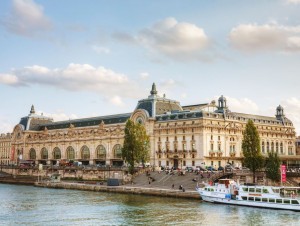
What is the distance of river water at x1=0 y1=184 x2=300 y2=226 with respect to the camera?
70.4 meters

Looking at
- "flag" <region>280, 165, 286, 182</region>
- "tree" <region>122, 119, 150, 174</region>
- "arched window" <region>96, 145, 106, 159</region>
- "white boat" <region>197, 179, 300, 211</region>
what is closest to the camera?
"white boat" <region>197, 179, 300, 211</region>

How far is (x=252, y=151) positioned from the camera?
111312mm

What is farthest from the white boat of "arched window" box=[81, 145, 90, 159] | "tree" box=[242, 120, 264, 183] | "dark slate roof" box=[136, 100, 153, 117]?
"arched window" box=[81, 145, 90, 159]

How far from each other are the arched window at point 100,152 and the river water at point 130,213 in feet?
287

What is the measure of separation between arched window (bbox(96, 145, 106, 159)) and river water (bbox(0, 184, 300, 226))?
87.5 m

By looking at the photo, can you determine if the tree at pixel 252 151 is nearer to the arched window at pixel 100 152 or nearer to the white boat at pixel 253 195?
the white boat at pixel 253 195

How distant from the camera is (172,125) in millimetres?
160125

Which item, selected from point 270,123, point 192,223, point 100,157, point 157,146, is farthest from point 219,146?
point 192,223

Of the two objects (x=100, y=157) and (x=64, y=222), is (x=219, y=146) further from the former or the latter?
(x=64, y=222)

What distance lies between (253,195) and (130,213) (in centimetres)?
2536

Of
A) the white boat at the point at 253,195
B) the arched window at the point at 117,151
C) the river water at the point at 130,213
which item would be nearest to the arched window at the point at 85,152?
the arched window at the point at 117,151

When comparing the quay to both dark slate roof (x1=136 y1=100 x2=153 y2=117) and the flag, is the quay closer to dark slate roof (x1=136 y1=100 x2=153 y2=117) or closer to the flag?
the flag

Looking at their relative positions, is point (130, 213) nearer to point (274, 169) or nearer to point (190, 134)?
point (274, 169)

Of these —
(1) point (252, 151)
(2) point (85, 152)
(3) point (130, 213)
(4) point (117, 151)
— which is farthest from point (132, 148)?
(2) point (85, 152)
